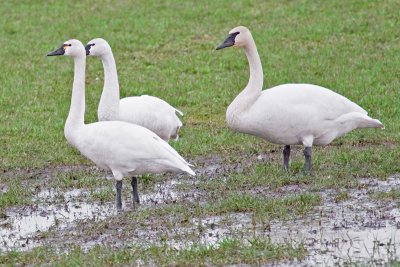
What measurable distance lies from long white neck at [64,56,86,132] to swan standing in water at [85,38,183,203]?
715 mm

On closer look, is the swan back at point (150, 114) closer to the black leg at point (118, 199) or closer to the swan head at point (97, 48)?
the swan head at point (97, 48)

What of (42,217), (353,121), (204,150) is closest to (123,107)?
(204,150)

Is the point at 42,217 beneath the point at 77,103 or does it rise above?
beneath

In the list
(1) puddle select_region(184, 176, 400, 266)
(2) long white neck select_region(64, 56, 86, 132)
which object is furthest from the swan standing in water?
(1) puddle select_region(184, 176, 400, 266)

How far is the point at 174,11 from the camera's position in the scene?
65.3 ft

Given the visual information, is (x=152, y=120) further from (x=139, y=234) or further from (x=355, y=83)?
(x=355, y=83)

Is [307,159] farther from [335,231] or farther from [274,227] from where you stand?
[335,231]

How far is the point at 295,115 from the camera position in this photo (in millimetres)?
9883

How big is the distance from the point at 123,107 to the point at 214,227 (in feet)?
10.1

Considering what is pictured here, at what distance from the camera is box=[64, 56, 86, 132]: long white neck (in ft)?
30.5

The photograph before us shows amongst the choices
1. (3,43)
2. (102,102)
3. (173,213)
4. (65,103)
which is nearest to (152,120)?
(102,102)

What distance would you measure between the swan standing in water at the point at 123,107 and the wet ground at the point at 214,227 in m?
1.29

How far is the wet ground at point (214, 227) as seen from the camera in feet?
24.0

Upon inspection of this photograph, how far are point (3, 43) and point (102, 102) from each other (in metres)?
8.22
